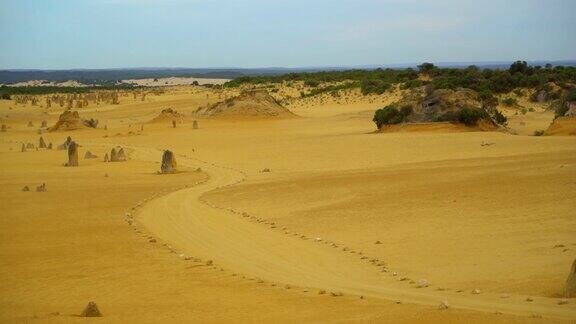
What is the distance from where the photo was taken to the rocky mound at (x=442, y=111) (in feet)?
111

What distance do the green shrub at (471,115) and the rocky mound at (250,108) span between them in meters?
16.2

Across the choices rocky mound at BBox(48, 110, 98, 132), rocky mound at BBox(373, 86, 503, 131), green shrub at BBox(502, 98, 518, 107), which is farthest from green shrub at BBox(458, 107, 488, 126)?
rocky mound at BBox(48, 110, 98, 132)

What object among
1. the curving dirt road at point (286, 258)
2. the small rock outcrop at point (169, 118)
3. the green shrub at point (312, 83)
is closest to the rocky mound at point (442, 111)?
the small rock outcrop at point (169, 118)

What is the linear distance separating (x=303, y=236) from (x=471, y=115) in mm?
20597

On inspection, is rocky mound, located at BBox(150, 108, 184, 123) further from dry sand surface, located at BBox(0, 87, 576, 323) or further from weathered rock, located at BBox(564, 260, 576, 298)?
weathered rock, located at BBox(564, 260, 576, 298)

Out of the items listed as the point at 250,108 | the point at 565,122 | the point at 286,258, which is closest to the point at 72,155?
the point at 286,258

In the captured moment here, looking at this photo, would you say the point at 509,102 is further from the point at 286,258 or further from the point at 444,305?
the point at 444,305

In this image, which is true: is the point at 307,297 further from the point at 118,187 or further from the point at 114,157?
the point at 114,157

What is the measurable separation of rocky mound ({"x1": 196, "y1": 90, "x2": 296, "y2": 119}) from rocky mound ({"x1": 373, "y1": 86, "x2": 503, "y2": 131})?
42.7 feet

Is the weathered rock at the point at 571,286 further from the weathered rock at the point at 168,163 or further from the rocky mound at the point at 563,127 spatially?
the rocky mound at the point at 563,127

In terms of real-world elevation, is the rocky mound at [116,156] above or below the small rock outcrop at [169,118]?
above

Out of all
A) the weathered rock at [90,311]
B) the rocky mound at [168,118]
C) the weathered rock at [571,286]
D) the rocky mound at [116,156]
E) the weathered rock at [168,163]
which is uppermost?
the weathered rock at [571,286]

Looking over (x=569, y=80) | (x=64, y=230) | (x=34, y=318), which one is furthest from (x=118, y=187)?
(x=569, y=80)

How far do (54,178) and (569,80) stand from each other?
37.0 meters
